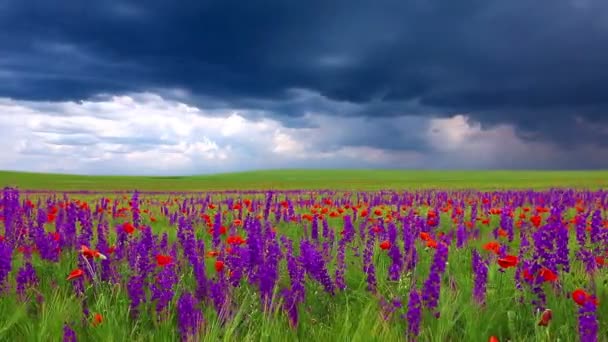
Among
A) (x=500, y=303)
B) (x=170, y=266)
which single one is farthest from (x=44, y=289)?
(x=500, y=303)

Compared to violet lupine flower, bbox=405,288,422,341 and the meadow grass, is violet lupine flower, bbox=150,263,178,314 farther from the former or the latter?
violet lupine flower, bbox=405,288,422,341

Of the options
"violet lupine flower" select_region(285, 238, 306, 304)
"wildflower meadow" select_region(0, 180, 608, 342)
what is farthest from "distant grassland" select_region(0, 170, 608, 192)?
"violet lupine flower" select_region(285, 238, 306, 304)

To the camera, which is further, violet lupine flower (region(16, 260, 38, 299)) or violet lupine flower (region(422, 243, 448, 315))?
violet lupine flower (region(16, 260, 38, 299))

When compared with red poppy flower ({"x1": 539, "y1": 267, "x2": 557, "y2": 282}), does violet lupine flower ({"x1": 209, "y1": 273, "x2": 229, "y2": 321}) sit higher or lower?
lower

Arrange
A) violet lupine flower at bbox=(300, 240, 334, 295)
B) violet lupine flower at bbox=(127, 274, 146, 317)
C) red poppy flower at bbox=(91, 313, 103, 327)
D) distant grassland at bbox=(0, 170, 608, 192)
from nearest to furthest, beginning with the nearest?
red poppy flower at bbox=(91, 313, 103, 327), violet lupine flower at bbox=(127, 274, 146, 317), violet lupine flower at bbox=(300, 240, 334, 295), distant grassland at bbox=(0, 170, 608, 192)

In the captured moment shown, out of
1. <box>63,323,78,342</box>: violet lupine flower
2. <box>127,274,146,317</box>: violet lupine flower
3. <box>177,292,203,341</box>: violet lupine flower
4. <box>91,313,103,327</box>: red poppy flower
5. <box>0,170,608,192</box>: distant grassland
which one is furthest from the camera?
<box>0,170,608,192</box>: distant grassland

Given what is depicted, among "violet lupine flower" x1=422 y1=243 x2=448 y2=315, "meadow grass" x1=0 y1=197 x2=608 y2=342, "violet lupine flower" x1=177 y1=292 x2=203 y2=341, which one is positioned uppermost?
"violet lupine flower" x1=422 y1=243 x2=448 y2=315

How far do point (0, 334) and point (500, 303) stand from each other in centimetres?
395

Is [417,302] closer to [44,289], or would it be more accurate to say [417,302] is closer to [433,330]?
[433,330]

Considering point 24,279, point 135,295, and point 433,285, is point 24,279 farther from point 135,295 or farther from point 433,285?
point 433,285

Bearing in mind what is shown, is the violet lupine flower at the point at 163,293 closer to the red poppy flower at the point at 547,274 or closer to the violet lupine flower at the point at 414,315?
the violet lupine flower at the point at 414,315

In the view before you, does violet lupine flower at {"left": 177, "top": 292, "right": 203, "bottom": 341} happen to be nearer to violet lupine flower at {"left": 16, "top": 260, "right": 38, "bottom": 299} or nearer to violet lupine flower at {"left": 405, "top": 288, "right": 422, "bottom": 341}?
violet lupine flower at {"left": 405, "top": 288, "right": 422, "bottom": 341}

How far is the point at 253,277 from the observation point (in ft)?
15.0

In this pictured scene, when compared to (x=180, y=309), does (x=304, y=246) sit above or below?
above
